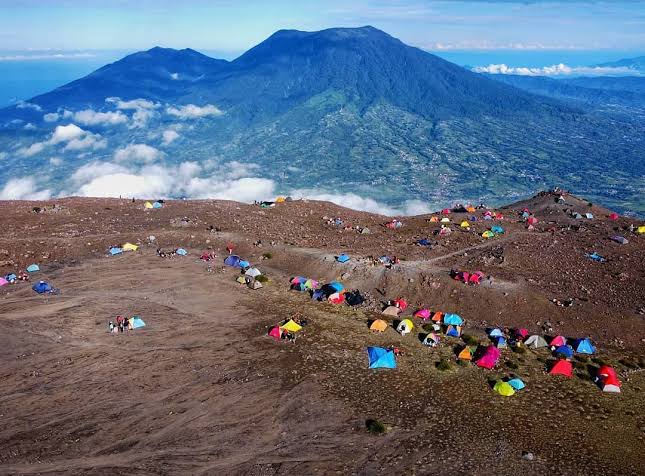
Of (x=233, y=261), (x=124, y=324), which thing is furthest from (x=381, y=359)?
(x=233, y=261)

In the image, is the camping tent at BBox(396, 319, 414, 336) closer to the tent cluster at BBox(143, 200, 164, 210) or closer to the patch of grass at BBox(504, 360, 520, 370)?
the patch of grass at BBox(504, 360, 520, 370)

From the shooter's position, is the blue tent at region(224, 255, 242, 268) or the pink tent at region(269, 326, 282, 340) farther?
the blue tent at region(224, 255, 242, 268)

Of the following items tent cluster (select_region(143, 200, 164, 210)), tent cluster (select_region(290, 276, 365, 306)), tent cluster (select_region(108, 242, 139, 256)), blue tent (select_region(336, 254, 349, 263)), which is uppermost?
tent cluster (select_region(143, 200, 164, 210))

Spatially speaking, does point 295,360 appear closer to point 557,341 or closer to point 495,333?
point 495,333

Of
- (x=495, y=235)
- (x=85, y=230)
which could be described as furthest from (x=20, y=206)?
(x=495, y=235)

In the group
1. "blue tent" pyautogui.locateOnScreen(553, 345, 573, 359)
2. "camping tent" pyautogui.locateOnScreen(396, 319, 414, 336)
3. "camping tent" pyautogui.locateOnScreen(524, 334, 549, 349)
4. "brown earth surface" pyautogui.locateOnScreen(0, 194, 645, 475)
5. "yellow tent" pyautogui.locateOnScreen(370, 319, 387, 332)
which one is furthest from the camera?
"yellow tent" pyautogui.locateOnScreen(370, 319, 387, 332)

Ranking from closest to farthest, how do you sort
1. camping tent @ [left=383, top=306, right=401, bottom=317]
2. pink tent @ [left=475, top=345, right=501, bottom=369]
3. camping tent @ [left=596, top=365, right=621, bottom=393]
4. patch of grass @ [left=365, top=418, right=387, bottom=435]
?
patch of grass @ [left=365, top=418, right=387, bottom=435], camping tent @ [left=596, top=365, right=621, bottom=393], pink tent @ [left=475, top=345, right=501, bottom=369], camping tent @ [left=383, top=306, right=401, bottom=317]

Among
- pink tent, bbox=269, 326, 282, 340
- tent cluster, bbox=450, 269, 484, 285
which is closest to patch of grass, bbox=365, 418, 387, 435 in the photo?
pink tent, bbox=269, 326, 282, 340
